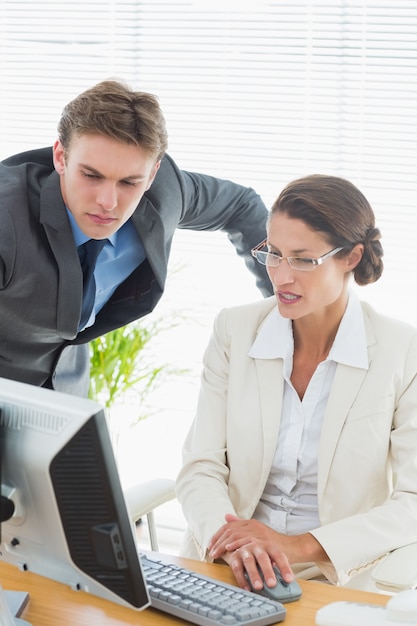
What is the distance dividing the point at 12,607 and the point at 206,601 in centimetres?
31

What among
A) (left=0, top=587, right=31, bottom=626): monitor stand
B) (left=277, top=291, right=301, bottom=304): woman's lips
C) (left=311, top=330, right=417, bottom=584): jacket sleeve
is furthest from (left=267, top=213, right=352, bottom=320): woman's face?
(left=0, top=587, right=31, bottom=626): monitor stand

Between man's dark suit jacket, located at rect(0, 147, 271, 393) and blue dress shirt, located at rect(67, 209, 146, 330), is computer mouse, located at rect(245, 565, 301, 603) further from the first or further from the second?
blue dress shirt, located at rect(67, 209, 146, 330)

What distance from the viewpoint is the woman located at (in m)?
1.87

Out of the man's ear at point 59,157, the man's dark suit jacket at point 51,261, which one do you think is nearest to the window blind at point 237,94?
the man's dark suit jacket at point 51,261

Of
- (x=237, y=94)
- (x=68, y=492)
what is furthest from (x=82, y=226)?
(x=237, y=94)

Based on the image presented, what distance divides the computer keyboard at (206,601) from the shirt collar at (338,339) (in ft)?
2.20

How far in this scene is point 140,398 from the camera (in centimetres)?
369

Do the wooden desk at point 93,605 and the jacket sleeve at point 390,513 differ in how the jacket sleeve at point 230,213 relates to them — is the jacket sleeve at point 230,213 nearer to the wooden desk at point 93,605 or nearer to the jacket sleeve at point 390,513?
the jacket sleeve at point 390,513

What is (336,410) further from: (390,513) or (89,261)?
(89,261)

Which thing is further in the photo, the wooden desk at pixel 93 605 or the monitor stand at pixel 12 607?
the wooden desk at pixel 93 605

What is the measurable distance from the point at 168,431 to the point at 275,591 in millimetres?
2408

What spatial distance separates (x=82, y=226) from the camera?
1.92m

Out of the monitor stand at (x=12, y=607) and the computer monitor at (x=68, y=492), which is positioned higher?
the computer monitor at (x=68, y=492)

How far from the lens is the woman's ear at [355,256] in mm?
1942
